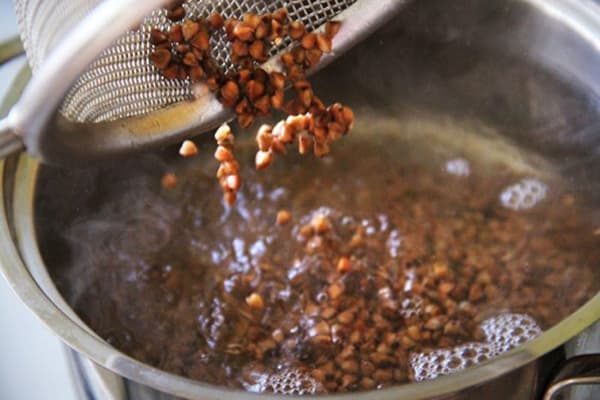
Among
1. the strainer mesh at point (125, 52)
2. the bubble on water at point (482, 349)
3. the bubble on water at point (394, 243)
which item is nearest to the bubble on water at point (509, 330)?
the bubble on water at point (482, 349)

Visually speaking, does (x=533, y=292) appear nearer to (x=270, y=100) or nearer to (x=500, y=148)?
(x=500, y=148)

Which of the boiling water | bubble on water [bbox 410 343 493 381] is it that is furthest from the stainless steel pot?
bubble on water [bbox 410 343 493 381]

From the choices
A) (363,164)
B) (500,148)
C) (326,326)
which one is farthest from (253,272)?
(500,148)

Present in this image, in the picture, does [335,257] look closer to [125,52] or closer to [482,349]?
[482,349]

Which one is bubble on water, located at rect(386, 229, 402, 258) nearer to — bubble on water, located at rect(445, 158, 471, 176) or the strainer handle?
bubble on water, located at rect(445, 158, 471, 176)

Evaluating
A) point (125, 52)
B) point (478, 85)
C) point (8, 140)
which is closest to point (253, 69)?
point (125, 52)
